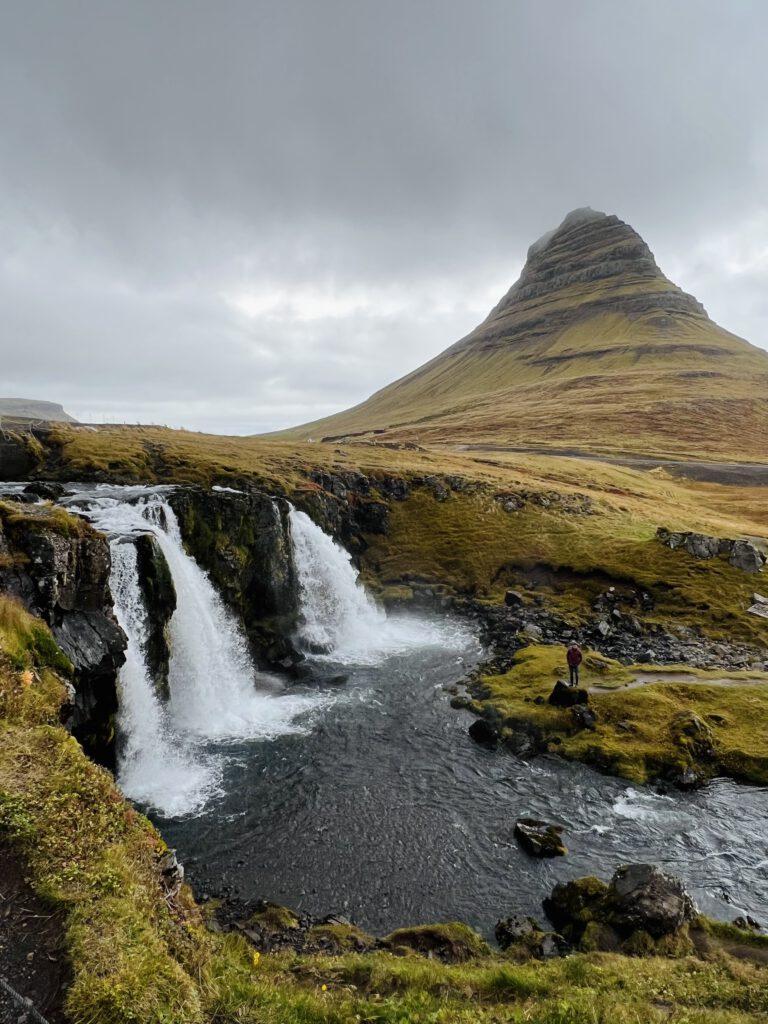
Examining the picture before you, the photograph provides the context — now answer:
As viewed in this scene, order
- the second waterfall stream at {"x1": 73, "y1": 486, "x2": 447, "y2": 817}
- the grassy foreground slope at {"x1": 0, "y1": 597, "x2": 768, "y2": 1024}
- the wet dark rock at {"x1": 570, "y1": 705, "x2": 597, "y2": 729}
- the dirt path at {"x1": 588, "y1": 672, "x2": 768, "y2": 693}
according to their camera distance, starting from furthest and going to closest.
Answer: the dirt path at {"x1": 588, "y1": 672, "x2": 768, "y2": 693}
the wet dark rock at {"x1": 570, "y1": 705, "x2": 597, "y2": 729}
the second waterfall stream at {"x1": 73, "y1": 486, "x2": 447, "y2": 817}
the grassy foreground slope at {"x1": 0, "y1": 597, "x2": 768, "y2": 1024}

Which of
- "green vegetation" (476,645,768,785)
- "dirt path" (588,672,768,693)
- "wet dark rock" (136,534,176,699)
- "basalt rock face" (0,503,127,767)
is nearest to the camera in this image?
"basalt rock face" (0,503,127,767)

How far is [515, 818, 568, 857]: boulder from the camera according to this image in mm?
19844

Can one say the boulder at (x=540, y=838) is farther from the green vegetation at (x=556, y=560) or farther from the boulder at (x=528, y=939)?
the green vegetation at (x=556, y=560)

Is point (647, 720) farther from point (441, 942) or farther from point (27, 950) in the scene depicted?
point (27, 950)

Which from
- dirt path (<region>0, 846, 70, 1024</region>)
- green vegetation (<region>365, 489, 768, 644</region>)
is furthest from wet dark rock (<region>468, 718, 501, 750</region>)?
dirt path (<region>0, 846, 70, 1024</region>)

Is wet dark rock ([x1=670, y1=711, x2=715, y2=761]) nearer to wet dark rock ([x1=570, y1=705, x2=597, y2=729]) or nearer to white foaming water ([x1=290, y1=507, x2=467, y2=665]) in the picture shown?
wet dark rock ([x1=570, y1=705, x2=597, y2=729])

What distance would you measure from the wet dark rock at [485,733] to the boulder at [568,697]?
3.89 meters

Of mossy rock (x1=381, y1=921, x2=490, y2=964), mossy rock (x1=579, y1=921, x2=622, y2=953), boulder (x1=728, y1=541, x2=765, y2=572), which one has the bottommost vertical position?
mossy rock (x1=381, y1=921, x2=490, y2=964)

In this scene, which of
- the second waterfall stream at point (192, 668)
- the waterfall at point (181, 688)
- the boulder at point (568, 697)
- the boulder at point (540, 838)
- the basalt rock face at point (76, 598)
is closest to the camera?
the boulder at point (540, 838)

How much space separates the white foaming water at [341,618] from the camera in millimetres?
41938

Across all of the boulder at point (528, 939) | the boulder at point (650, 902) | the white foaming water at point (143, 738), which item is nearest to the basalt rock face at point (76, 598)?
the white foaming water at point (143, 738)

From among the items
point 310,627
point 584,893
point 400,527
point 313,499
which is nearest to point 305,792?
point 584,893

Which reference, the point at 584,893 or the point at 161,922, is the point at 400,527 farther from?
the point at 161,922

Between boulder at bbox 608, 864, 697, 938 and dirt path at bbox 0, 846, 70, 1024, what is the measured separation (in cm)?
1516
